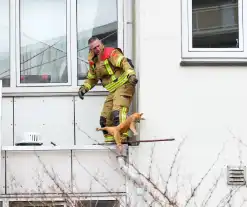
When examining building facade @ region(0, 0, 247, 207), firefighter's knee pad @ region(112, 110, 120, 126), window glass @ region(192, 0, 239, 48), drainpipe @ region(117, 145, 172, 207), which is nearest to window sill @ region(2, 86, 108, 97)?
building facade @ region(0, 0, 247, 207)

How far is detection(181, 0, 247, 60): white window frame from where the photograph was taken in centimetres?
853

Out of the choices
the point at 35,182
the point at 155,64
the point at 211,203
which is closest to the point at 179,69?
the point at 155,64

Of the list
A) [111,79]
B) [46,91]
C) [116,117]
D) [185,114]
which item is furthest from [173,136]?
[46,91]

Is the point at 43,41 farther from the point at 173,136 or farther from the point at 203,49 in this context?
the point at 173,136

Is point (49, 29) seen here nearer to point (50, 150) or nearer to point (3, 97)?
point (3, 97)

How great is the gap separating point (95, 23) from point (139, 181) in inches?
101

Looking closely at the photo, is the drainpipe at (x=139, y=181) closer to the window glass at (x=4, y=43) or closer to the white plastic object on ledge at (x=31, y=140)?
the white plastic object on ledge at (x=31, y=140)

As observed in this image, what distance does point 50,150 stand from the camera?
8.43 metres

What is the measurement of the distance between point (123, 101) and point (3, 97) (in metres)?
1.73

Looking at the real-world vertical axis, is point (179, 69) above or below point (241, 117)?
above

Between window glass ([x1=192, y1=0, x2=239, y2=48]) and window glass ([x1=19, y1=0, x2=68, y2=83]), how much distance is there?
1.88 meters

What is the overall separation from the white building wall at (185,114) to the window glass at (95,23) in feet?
4.24

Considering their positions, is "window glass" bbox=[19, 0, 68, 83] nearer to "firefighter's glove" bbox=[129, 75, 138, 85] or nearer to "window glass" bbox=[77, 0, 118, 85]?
"window glass" bbox=[77, 0, 118, 85]

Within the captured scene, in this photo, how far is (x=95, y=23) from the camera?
9828 millimetres
